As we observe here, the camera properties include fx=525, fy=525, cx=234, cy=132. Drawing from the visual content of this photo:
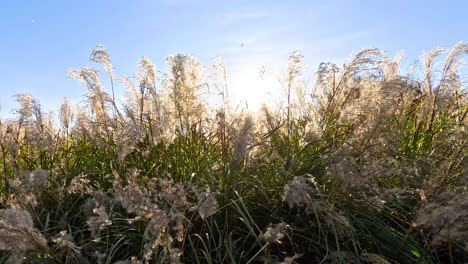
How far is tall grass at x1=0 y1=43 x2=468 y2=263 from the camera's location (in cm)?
261

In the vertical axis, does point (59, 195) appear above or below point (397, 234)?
above

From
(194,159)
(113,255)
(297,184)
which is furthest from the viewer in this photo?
(194,159)

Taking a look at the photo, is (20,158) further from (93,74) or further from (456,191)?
(456,191)

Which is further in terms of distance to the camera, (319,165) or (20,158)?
(20,158)

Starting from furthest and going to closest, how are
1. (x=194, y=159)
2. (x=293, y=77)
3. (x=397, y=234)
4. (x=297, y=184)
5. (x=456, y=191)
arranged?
(x=293, y=77) → (x=194, y=159) → (x=456, y=191) → (x=397, y=234) → (x=297, y=184)

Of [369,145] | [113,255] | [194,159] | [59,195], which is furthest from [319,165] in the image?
[59,195]

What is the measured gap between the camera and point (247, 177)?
3230 millimetres

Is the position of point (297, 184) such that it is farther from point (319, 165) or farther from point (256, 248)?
point (319, 165)

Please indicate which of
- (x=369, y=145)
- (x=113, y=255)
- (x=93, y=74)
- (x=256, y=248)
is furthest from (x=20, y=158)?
(x=369, y=145)

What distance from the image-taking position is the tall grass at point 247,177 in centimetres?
261

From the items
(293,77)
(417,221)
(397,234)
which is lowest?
(397,234)

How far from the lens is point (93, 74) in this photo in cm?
432

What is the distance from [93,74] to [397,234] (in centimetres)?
269

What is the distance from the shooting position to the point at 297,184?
239cm
